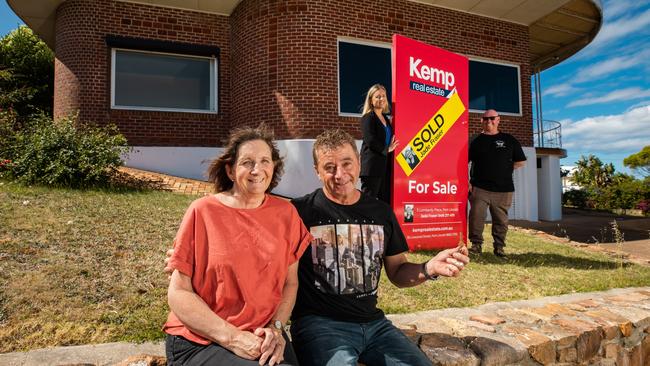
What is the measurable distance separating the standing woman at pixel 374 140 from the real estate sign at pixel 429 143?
1.20 feet

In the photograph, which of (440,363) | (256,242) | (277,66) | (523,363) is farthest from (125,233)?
(277,66)

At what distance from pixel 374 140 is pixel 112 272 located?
9.81 feet

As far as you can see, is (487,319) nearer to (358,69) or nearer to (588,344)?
(588,344)

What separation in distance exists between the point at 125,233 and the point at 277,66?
535cm

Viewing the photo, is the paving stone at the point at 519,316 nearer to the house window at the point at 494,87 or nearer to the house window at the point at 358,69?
the house window at the point at 358,69

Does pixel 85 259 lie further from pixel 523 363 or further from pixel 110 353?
pixel 523 363

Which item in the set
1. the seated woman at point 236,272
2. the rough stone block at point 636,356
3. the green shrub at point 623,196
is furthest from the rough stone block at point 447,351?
the green shrub at point 623,196

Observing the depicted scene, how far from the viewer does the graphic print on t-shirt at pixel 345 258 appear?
2125mm

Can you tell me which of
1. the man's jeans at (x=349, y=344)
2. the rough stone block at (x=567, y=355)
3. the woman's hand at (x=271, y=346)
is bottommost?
the rough stone block at (x=567, y=355)

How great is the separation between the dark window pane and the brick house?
2cm

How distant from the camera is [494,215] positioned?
18.1 ft

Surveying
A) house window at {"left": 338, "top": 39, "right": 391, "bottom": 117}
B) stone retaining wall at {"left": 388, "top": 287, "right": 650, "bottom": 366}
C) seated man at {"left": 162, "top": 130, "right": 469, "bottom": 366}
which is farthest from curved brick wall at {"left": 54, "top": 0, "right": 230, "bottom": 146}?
seated man at {"left": 162, "top": 130, "right": 469, "bottom": 366}

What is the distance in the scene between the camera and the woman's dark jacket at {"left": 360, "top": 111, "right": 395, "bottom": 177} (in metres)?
4.81

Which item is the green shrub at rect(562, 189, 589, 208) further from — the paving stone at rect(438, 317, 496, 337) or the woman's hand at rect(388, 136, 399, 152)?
the paving stone at rect(438, 317, 496, 337)
